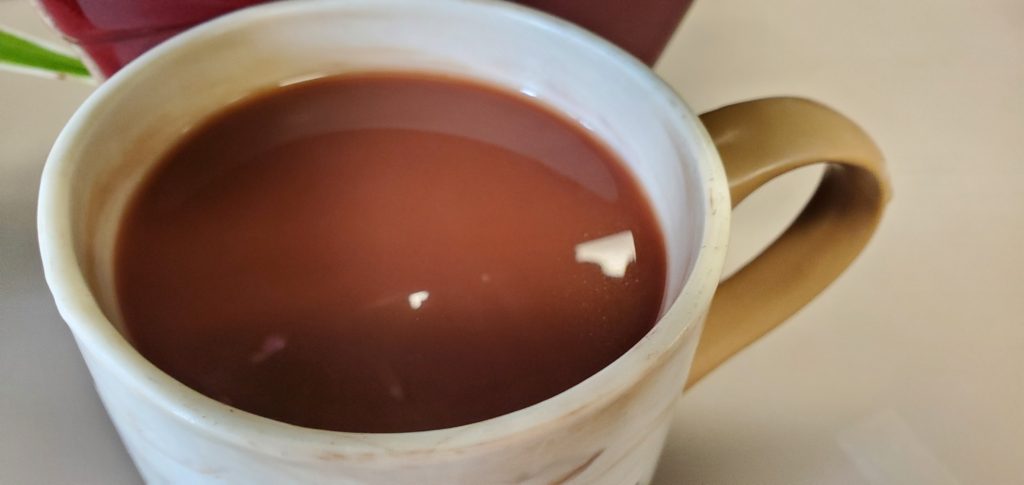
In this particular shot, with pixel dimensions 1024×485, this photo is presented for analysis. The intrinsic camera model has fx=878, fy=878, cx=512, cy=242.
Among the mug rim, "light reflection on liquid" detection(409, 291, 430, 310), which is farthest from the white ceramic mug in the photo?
"light reflection on liquid" detection(409, 291, 430, 310)

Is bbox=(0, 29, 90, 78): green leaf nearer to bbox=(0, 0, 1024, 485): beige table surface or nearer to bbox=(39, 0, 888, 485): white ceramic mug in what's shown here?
bbox=(0, 0, 1024, 485): beige table surface

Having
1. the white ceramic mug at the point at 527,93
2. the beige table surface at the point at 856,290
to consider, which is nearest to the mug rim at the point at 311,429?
the white ceramic mug at the point at 527,93

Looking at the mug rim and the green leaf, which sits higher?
the mug rim

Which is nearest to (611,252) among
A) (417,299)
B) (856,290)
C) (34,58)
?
(417,299)

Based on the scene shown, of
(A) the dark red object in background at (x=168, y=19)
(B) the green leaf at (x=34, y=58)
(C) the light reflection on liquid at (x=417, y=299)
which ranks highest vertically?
(A) the dark red object in background at (x=168, y=19)

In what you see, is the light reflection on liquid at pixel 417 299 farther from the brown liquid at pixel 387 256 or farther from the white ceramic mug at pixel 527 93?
the white ceramic mug at pixel 527 93

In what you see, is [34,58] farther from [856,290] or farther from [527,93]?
[856,290]

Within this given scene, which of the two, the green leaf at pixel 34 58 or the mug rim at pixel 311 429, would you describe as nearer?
the mug rim at pixel 311 429
